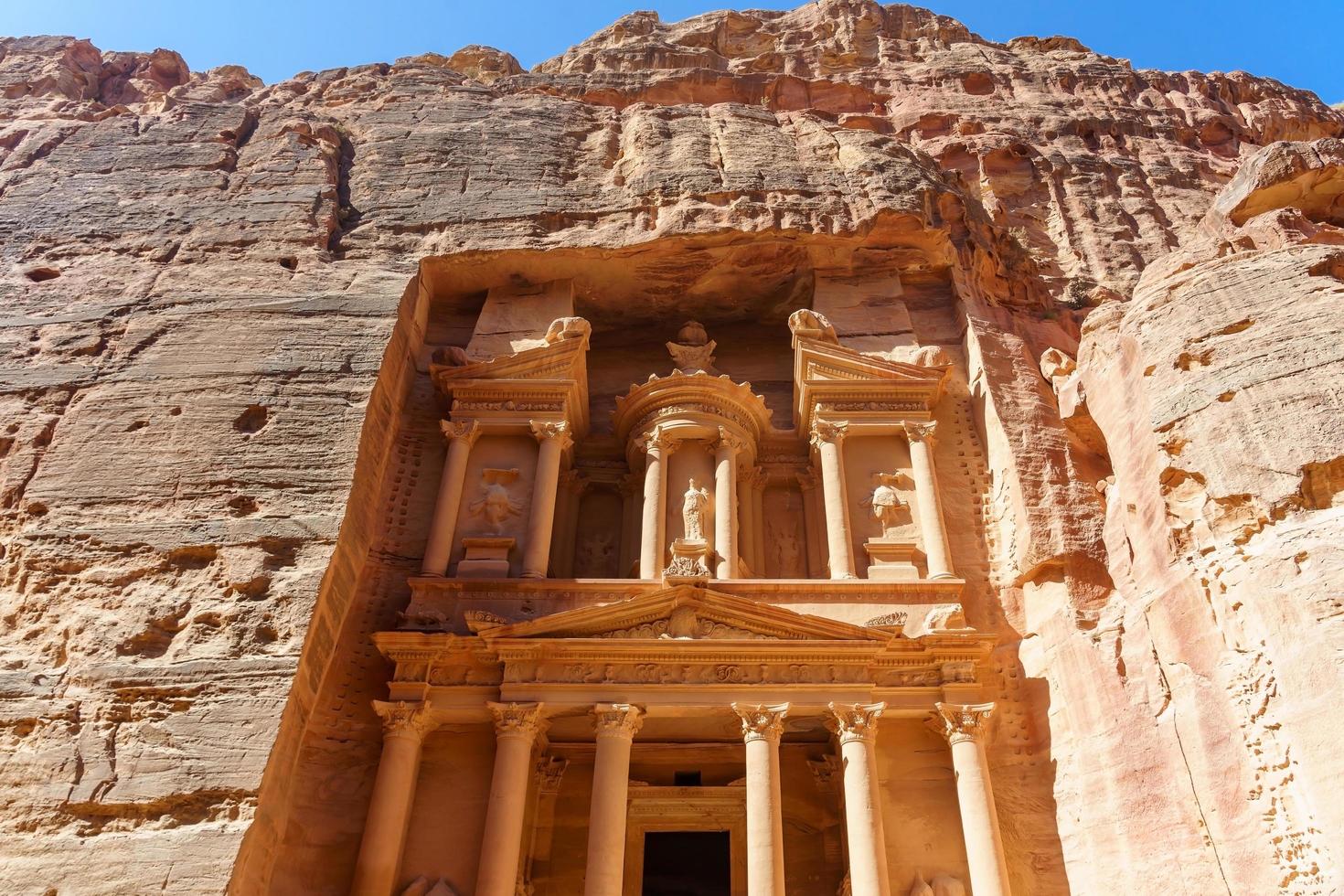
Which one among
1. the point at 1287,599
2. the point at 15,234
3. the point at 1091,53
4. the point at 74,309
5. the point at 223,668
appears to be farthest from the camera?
the point at 1091,53

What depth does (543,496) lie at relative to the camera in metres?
11.7

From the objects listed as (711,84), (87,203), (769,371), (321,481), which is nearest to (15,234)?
(87,203)

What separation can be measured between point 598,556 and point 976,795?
226 inches

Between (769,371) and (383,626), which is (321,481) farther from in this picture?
(769,371)

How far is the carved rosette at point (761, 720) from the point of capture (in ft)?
30.6

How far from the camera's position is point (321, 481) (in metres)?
9.90

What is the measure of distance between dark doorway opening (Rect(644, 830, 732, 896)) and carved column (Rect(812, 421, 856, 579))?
3256 millimetres

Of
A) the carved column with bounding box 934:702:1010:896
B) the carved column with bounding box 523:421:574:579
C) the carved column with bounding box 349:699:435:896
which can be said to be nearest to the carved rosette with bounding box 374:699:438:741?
the carved column with bounding box 349:699:435:896

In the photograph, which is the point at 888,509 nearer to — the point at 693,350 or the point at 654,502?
the point at 654,502

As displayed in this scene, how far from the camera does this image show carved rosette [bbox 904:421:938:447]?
12.1 meters

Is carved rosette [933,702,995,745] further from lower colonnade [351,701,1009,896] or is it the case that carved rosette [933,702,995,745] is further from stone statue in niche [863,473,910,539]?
stone statue in niche [863,473,910,539]

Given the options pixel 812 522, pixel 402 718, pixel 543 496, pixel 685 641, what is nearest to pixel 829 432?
pixel 812 522

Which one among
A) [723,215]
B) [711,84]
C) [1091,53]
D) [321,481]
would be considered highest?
[1091,53]

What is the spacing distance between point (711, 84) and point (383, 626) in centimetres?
1627
